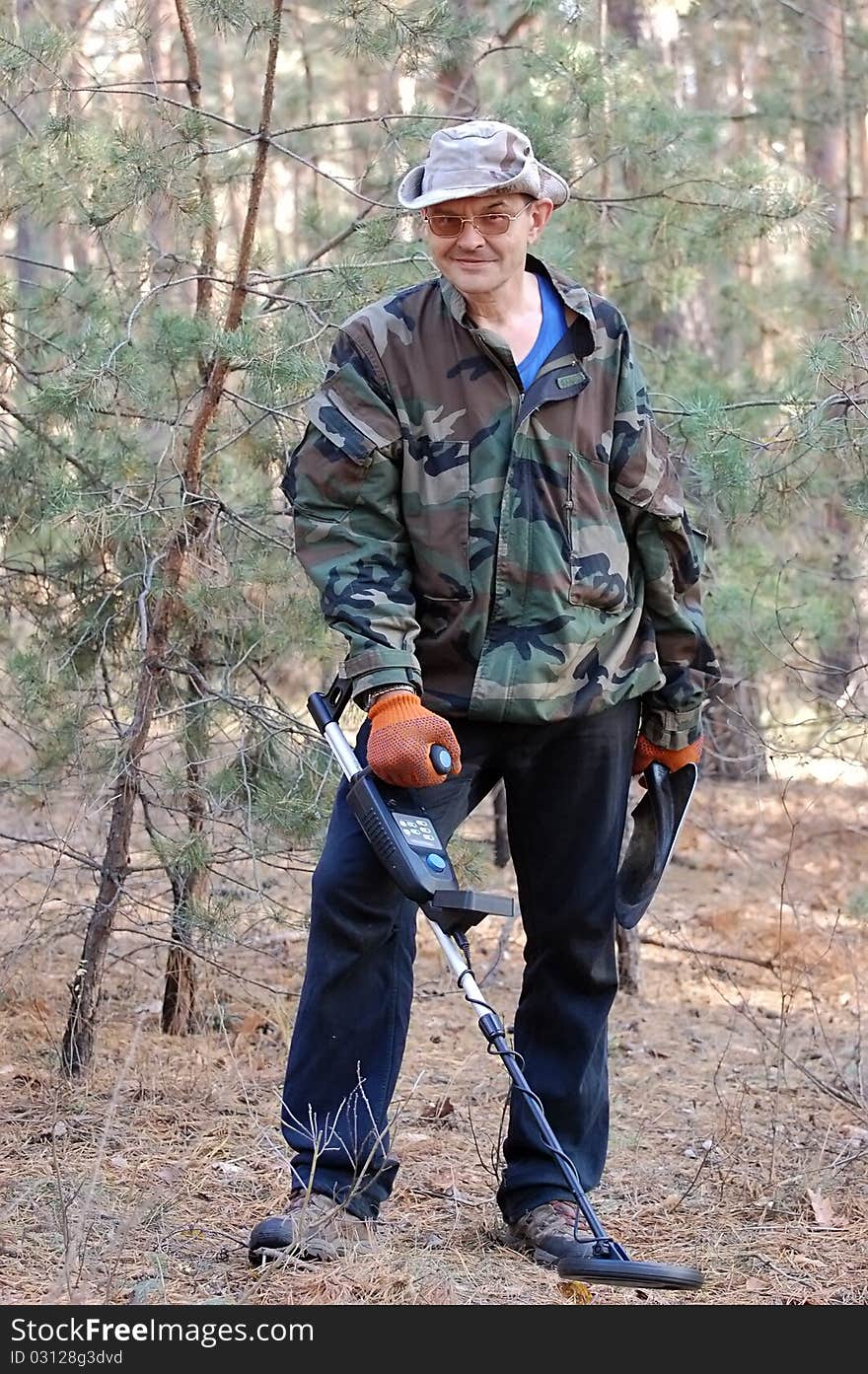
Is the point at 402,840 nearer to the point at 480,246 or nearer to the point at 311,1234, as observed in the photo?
the point at 311,1234

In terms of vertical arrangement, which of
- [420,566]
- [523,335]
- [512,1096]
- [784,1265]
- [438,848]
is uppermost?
[523,335]

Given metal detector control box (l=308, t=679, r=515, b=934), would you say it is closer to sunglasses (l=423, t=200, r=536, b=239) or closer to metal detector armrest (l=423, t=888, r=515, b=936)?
metal detector armrest (l=423, t=888, r=515, b=936)

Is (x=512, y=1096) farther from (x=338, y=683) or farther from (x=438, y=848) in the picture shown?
(x=338, y=683)

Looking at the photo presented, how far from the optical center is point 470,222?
3.21 m

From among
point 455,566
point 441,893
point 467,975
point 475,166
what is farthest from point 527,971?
point 475,166

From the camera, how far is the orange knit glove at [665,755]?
3666 mm

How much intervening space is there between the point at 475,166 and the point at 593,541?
2.73ft

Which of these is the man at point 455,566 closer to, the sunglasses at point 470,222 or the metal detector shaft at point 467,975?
the sunglasses at point 470,222

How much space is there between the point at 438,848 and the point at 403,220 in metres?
2.56

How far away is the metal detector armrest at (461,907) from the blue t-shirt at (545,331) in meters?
1.10

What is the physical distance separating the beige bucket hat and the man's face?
0.10 feet

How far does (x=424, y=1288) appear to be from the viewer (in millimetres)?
3033

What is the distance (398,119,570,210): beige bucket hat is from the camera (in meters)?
3.16

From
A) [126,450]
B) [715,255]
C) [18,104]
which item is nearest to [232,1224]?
[126,450]
